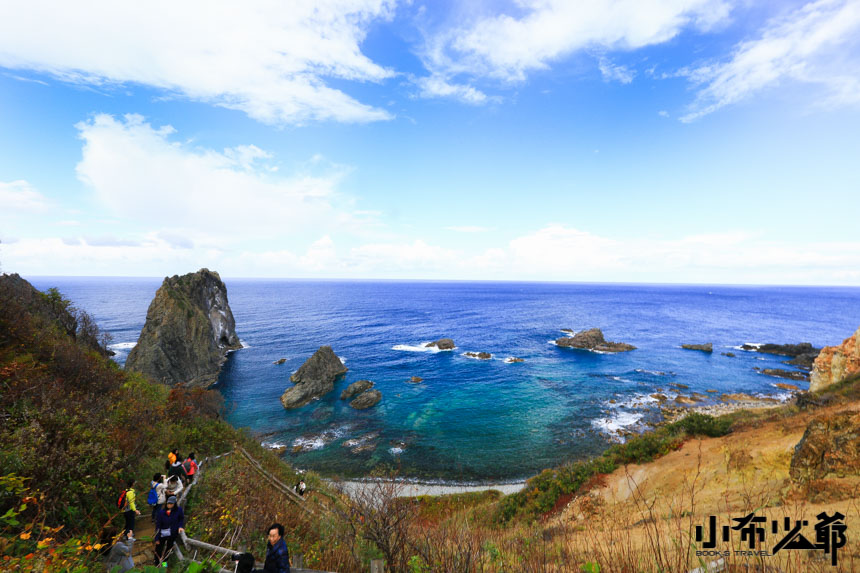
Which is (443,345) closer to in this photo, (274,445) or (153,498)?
(274,445)

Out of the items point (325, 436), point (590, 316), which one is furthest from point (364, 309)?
point (325, 436)

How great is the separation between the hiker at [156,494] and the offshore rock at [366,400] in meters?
30.2

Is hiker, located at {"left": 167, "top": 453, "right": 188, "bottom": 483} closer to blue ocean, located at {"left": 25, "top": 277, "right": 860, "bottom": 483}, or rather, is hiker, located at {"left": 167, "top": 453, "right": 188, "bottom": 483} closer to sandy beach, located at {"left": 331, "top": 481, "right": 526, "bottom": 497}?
blue ocean, located at {"left": 25, "top": 277, "right": 860, "bottom": 483}

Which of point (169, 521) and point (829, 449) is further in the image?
point (829, 449)

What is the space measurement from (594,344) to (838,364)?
3695 cm

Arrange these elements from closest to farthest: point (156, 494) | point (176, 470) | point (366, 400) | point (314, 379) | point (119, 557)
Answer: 1. point (119, 557)
2. point (156, 494)
3. point (176, 470)
4. point (366, 400)
5. point (314, 379)

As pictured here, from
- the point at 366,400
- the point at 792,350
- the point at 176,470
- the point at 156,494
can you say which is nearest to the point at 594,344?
the point at 792,350

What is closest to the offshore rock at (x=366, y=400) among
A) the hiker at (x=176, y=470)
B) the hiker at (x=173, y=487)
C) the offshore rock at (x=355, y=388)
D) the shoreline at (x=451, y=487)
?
the offshore rock at (x=355, y=388)

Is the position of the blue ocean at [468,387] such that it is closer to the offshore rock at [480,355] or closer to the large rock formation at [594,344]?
the offshore rock at [480,355]

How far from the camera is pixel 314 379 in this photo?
142 ft

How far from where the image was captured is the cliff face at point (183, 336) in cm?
4359

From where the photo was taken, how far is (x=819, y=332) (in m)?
85.0

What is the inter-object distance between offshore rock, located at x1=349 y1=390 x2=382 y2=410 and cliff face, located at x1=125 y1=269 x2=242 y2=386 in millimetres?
23503

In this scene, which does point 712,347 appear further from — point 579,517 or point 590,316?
point 579,517
